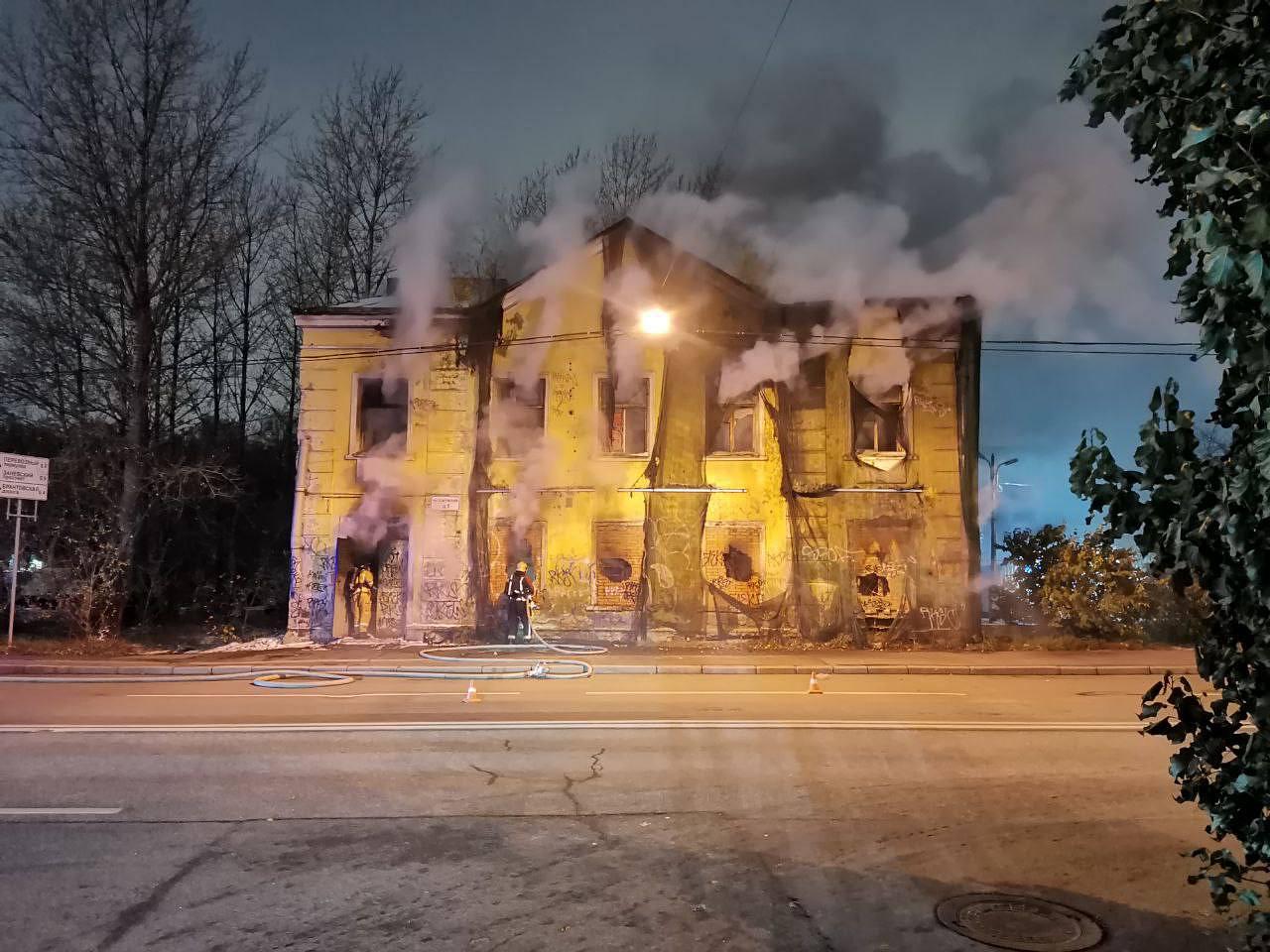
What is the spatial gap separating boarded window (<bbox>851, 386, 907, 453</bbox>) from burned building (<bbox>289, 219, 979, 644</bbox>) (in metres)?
0.05

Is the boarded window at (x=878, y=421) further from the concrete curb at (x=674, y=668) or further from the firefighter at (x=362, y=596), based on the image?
the firefighter at (x=362, y=596)

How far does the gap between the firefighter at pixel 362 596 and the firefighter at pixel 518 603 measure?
3.12 m

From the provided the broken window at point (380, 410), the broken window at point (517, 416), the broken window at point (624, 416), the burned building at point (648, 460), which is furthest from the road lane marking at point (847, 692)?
the broken window at point (380, 410)

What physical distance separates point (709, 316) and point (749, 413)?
2157 millimetres

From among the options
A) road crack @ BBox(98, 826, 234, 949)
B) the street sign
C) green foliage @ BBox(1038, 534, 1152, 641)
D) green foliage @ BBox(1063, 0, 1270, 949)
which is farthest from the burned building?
green foliage @ BBox(1063, 0, 1270, 949)

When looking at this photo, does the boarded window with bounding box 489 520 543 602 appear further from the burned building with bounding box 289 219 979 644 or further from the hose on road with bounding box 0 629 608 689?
the hose on road with bounding box 0 629 608 689

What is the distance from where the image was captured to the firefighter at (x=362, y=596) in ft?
60.1

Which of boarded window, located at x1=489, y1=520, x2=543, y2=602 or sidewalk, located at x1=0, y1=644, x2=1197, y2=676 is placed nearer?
sidewalk, located at x1=0, y1=644, x2=1197, y2=676

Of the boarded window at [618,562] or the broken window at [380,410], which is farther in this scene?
the broken window at [380,410]

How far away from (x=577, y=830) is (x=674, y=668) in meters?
9.04

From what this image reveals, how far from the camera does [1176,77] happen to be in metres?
2.30

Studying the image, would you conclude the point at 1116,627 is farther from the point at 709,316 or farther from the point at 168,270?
the point at 168,270

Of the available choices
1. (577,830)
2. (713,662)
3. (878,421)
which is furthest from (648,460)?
(577,830)

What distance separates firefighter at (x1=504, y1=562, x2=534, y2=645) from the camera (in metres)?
17.3
